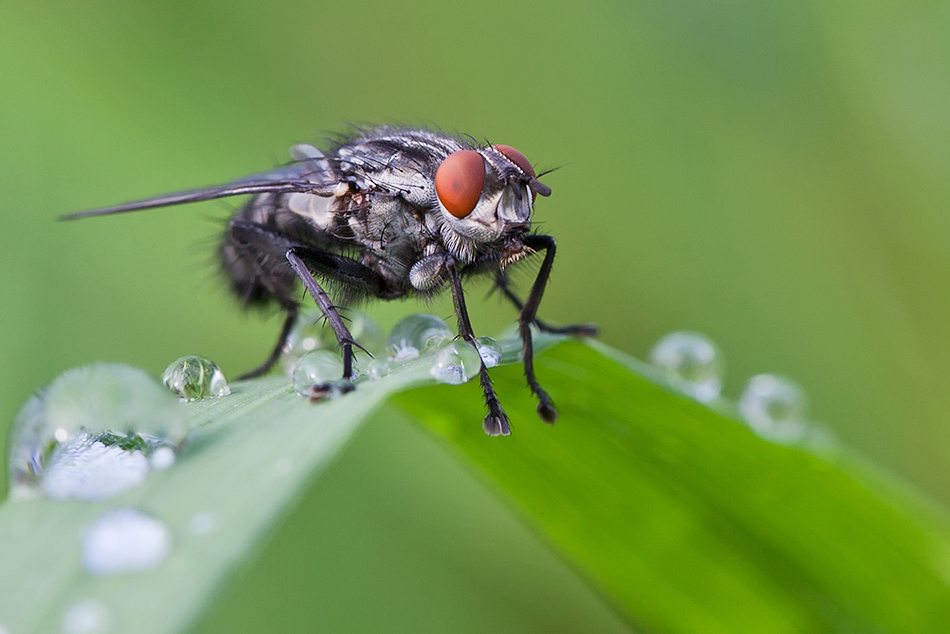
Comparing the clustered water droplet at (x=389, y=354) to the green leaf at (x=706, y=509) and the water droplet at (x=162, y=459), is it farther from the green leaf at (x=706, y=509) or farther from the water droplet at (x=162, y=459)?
the water droplet at (x=162, y=459)

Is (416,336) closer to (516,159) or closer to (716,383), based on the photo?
(516,159)

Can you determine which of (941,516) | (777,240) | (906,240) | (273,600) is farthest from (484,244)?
(906,240)

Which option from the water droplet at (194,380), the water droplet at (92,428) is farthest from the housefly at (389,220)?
the water droplet at (92,428)

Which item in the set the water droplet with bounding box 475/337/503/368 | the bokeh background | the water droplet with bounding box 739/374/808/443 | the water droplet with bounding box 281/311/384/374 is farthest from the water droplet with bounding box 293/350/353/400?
the bokeh background

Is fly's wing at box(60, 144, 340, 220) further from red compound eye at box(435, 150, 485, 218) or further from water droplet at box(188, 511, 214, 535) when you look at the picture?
water droplet at box(188, 511, 214, 535)

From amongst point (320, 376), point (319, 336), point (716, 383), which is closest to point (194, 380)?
point (320, 376)

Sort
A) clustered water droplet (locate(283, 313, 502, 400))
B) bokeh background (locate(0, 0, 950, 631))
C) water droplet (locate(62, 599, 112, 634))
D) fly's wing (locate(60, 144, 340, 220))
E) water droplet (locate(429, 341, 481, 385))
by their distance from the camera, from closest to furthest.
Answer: water droplet (locate(62, 599, 112, 634)) < water droplet (locate(429, 341, 481, 385)) < clustered water droplet (locate(283, 313, 502, 400)) < fly's wing (locate(60, 144, 340, 220)) < bokeh background (locate(0, 0, 950, 631))

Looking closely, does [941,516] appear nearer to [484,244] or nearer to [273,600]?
[484,244]
